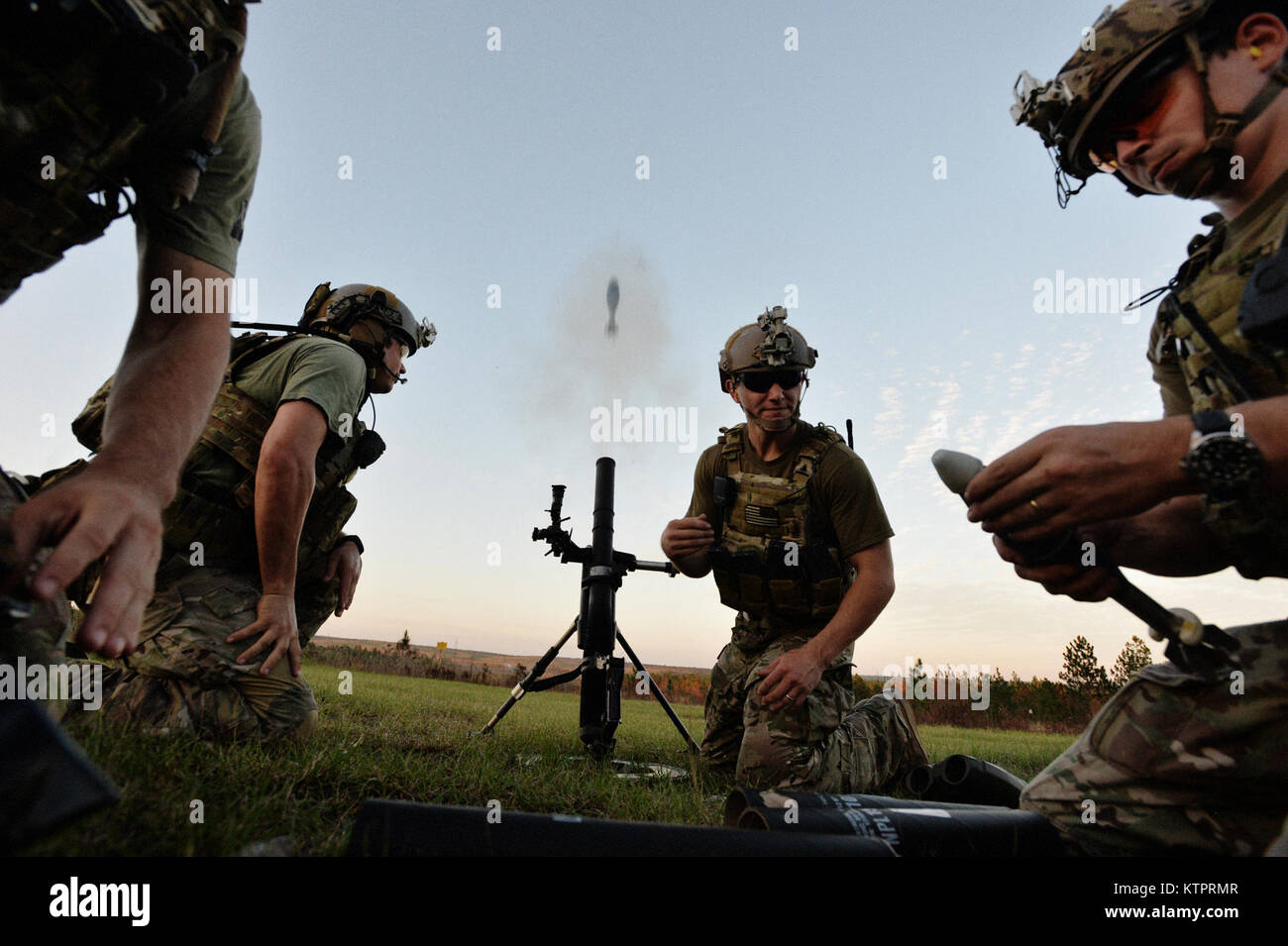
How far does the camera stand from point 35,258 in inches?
67.7

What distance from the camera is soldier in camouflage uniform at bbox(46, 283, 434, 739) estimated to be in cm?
350

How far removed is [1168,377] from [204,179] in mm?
3346

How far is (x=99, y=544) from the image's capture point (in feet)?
3.99

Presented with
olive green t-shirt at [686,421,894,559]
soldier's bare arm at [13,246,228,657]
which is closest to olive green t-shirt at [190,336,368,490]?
soldier's bare arm at [13,246,228,657]

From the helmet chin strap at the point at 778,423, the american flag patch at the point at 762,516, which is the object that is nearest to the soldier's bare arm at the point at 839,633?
the american flag patch at the point at 762,516

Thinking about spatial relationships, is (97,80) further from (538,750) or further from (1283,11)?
(538,750)

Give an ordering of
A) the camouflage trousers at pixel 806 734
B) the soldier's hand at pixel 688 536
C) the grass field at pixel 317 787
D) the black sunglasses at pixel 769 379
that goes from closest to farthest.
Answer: the grass field at pixel 317 787 → the camouflage trousers at pixel 806 734 → the soldier's hand at pixel 688 536 → the black sunglasses at pixel 769 379

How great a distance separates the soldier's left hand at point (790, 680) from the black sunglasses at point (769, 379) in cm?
188

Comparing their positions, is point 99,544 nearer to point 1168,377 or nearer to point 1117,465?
point 1117,465

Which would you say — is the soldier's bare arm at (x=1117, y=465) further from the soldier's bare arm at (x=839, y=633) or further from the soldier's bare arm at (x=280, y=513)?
the soldier's bare arm at (x=280, y=513)

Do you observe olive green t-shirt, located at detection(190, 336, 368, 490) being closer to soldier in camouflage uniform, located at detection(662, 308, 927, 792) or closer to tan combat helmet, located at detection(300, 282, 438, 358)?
tan combat helmet, located at detection(300, 282, 438, 358)

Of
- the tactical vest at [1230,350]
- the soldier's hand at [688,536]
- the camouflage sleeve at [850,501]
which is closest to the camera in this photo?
the tactical vest at [1230,350]

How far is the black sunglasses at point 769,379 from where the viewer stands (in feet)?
16.3
